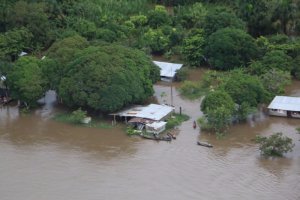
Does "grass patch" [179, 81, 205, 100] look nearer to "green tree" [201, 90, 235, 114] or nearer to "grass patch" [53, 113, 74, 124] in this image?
"green tree" [201, 90, 235, 114]

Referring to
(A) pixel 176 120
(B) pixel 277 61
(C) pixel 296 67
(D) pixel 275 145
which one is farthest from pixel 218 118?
(C) pixel 296 67

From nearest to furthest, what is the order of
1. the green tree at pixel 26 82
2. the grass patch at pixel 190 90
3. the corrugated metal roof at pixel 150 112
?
the corrugated metal roof at pixel 150 112 → the green tree at pixel 26 82 → the grass patch at pixel 190 90

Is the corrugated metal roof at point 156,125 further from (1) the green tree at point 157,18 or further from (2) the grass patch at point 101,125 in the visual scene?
(1) the green tree at point 157,18

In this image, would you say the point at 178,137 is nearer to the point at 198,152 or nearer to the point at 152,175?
the point at 198,152

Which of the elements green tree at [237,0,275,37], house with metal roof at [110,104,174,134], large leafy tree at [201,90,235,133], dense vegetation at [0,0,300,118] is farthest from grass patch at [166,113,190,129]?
green tree at [237,0,275,37]

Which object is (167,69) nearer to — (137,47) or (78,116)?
(137,47)

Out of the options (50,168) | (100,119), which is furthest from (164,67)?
(50,168)

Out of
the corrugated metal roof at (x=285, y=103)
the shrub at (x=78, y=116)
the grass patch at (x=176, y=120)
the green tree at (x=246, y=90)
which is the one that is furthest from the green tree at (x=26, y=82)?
the corrugated metal roof at (x=285, y=103)
